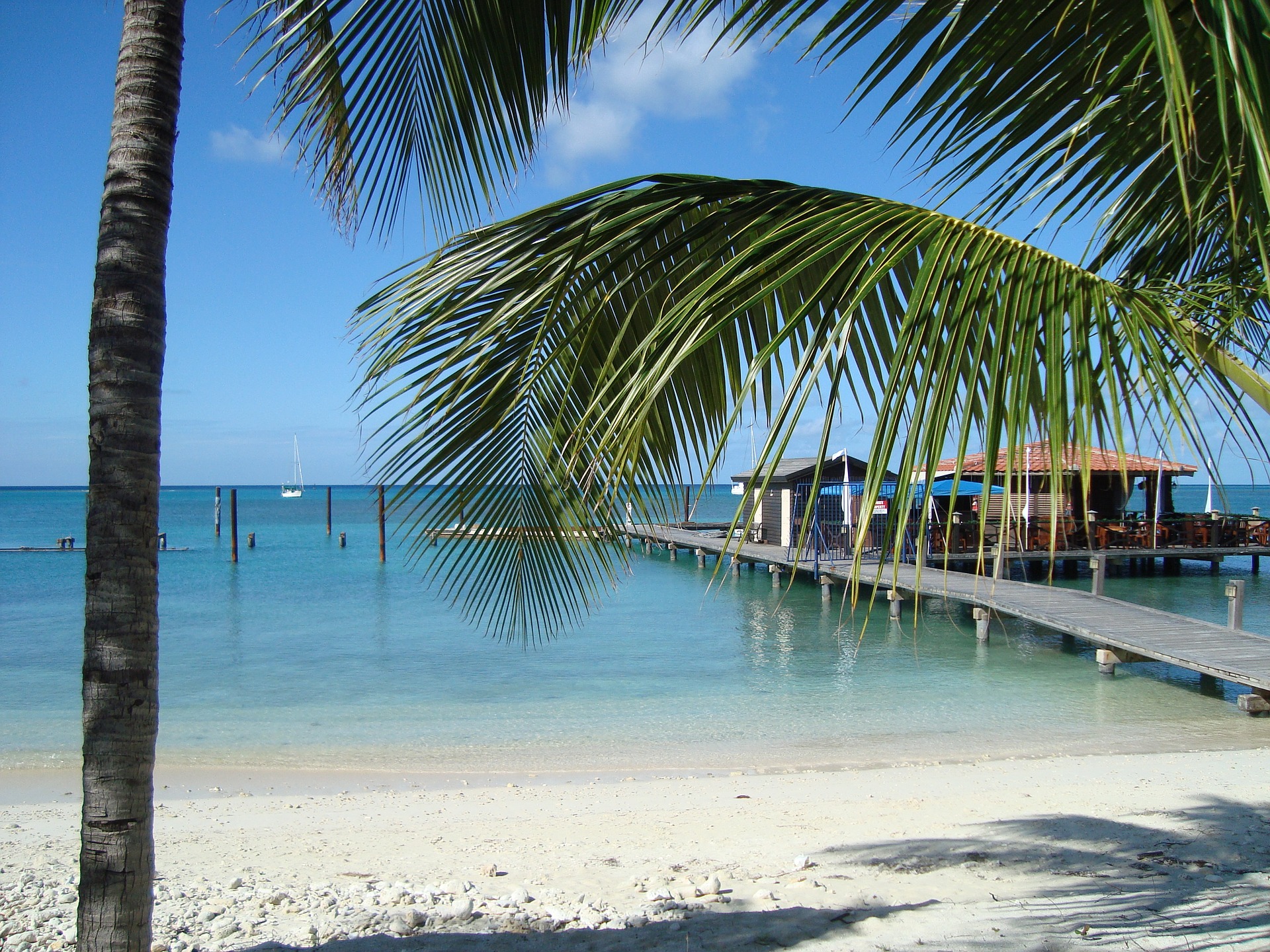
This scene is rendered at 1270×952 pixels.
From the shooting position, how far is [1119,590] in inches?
1002

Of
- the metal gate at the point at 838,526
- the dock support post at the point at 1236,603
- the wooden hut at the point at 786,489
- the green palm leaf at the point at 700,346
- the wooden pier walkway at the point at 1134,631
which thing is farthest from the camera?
the wooden hut at the point at 786,489

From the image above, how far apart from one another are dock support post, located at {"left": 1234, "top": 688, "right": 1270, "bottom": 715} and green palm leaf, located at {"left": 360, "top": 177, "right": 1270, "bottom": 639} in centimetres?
1138

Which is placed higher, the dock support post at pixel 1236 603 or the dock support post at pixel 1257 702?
the dock support post at pixel 1236 603

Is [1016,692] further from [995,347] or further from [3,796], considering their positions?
[995,347]

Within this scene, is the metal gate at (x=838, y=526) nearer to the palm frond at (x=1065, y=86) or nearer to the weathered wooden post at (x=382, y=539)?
the weathered wooden post at (x=382, y=539)

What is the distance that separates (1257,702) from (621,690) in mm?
8338

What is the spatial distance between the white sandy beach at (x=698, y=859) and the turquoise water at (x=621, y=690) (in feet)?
4.31

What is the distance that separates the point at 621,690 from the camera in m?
14.1

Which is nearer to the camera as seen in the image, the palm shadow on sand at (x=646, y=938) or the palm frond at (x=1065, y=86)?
the palm frond at (x=1065, y=86)

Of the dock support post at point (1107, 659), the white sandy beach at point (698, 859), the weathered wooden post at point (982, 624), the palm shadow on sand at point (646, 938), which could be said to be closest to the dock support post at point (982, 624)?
the weathered wooden post at point (982, 624)

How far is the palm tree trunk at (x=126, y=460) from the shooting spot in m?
2.51

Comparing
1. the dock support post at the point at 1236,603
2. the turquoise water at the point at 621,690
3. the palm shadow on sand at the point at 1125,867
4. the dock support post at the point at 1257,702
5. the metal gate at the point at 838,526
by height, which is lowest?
the turquoise water at the point at 621,690

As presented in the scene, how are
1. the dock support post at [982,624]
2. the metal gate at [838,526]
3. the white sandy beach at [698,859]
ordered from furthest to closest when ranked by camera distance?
1. the metal gate at [838,526]
2. the dock support post at [982,624]
3. the white sandy beach at [698,859]

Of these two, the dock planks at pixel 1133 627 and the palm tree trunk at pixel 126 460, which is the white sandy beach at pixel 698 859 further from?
the dock planks at pixel 1133 627
